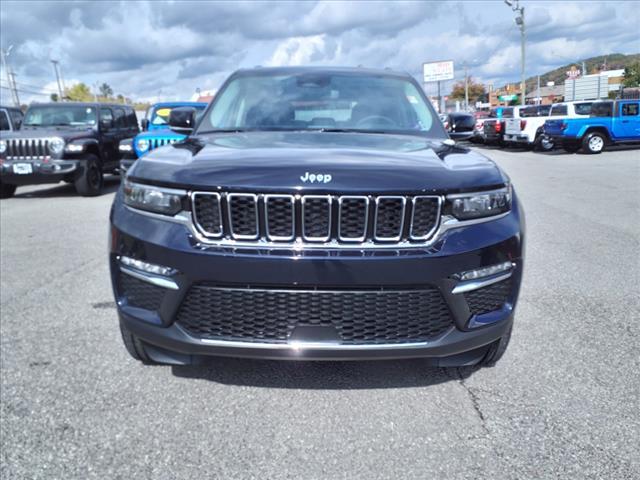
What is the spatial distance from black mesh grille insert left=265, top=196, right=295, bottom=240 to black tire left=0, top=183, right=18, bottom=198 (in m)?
10.9

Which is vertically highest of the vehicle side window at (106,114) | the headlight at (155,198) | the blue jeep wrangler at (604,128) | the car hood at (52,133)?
the vehicle side window at (106,114)

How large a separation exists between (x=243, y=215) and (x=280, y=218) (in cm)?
15

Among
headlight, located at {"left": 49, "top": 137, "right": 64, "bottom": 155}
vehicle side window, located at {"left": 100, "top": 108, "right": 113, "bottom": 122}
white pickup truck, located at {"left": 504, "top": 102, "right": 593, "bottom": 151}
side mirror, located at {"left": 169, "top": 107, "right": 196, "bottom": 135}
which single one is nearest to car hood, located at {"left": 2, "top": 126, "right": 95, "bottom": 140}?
headlight, located at {"left": 49, "top": 137, "right": 64, "bottom": 155}

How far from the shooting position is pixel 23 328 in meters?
3.56

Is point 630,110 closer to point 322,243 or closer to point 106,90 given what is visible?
point 322,243

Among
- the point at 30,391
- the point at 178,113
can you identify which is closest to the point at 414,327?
the point at 30,391

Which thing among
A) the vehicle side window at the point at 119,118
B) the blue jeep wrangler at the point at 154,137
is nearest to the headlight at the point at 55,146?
the blue jeep wrangler at the point at 154,137

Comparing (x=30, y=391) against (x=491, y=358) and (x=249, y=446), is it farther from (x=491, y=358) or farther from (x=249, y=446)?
(x=491, y=358)

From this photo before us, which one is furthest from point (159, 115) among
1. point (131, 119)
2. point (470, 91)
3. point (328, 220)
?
point (470, 91)

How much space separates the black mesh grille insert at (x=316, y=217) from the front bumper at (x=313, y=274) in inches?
3.3

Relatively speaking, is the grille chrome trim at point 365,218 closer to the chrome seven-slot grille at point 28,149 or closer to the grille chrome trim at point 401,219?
the grille chrome trim at point 401,219

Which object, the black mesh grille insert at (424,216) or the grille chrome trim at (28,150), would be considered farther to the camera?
the grille chrome trim at (28,150)

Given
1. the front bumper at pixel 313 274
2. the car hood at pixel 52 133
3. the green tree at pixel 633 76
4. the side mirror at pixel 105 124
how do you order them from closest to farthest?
the front bumper at pixel 313 274, the car hood at pixel 52 133, the side mirror at pixel 105 124, the green tree at pixel 633 76

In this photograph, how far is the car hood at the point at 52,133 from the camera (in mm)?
10180
